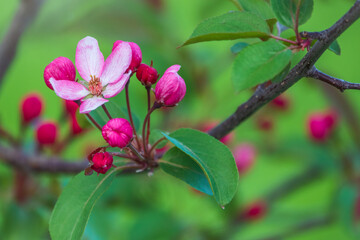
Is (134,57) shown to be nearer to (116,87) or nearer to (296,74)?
(116,87)

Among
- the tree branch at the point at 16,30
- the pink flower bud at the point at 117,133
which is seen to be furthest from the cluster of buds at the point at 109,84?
the tree branch at the point at 16,30

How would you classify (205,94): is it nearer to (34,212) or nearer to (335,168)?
(335,168)

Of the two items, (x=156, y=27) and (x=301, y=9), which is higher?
(x=301, y=9)

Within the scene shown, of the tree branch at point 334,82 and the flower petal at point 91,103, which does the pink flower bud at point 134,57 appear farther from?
the tree branch at point 334,82

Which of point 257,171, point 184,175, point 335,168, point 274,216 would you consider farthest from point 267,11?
point 257,171

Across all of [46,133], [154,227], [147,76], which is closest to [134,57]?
[147,76]

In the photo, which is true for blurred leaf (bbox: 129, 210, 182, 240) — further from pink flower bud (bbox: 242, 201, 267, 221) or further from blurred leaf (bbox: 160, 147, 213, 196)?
blurred leaf (bbox: 160, 147, 213, 196)
